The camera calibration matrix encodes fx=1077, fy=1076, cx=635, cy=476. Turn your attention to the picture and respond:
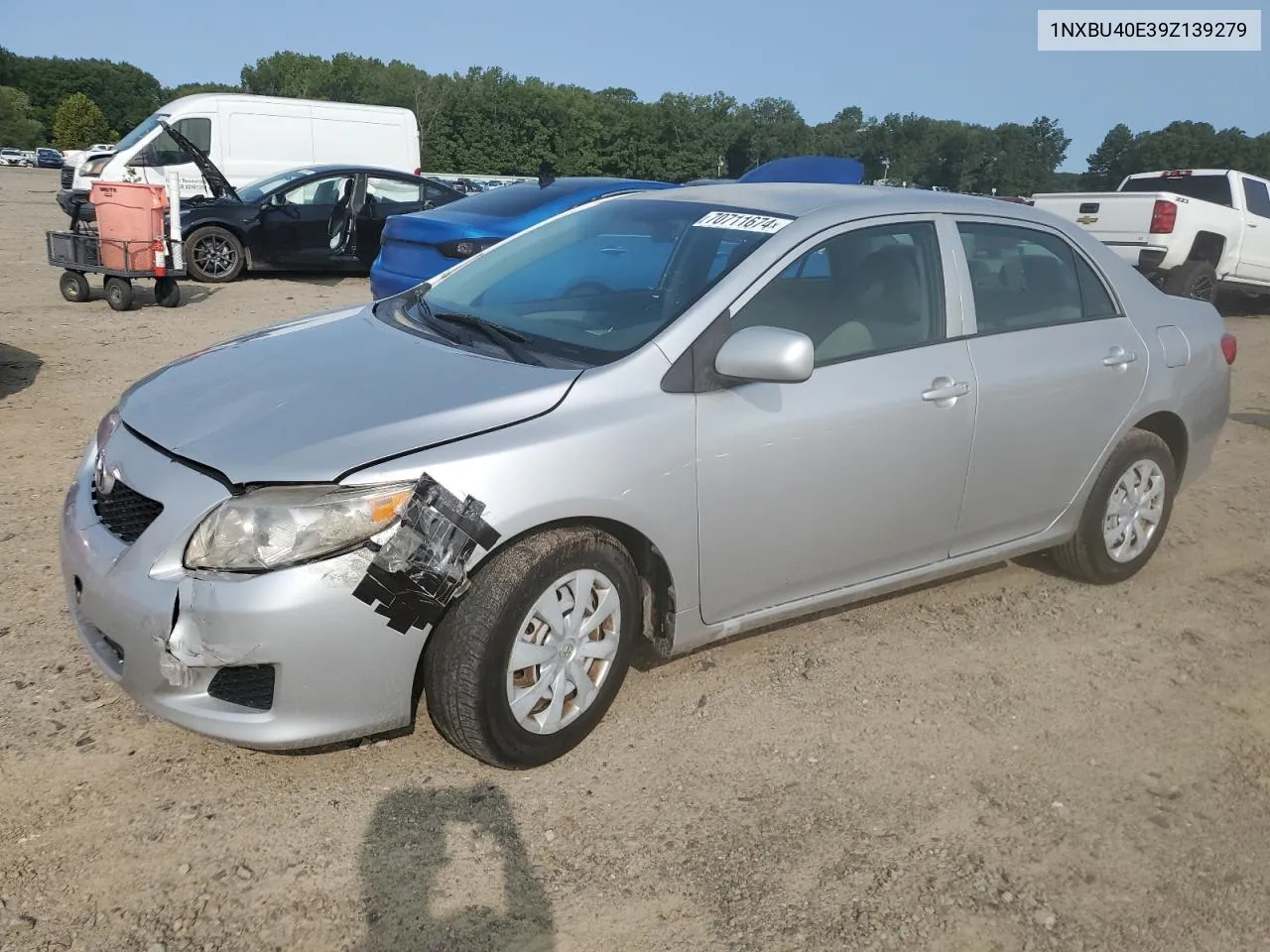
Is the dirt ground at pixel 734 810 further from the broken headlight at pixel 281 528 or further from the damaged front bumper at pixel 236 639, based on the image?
the broken headlight at pixel 281 528

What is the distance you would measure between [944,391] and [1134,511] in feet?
5.01

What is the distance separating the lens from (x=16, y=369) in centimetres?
777

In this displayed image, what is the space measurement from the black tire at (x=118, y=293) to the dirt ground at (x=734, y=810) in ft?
23.7

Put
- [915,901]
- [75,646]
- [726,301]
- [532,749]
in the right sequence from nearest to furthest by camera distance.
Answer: [915,901], [532,749], [726,301], [75,646]

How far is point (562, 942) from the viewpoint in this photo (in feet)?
8.05

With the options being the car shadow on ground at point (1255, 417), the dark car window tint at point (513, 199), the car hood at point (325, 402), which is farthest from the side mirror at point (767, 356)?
the car shadow on ground at point (1255, 417)

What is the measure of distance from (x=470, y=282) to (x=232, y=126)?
1415 cm

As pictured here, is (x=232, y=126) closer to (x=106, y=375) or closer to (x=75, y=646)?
(x=106, y=375)

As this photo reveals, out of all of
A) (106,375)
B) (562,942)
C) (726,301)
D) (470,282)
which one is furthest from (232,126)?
(562,942)

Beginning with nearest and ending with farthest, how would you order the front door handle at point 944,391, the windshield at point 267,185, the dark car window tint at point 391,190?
1. the front door handle at point 944,391
2. the windshield at point 267,185
3. the dark car window tint at point 391,190

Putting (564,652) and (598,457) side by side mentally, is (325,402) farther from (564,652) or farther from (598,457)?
(564,652)

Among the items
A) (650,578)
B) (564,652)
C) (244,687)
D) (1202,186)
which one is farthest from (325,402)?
(1202,186)

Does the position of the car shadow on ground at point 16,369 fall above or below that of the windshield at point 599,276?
below

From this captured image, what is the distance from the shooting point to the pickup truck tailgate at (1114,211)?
1267cm
